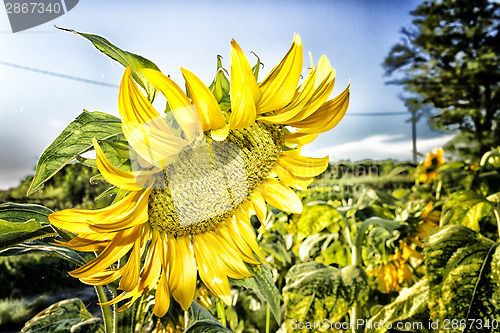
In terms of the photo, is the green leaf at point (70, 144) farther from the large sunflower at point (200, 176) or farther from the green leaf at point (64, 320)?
the green leaf at point (64, 320)

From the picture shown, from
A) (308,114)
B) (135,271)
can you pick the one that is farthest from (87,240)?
(308,114)

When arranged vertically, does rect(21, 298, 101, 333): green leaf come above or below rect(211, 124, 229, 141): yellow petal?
below

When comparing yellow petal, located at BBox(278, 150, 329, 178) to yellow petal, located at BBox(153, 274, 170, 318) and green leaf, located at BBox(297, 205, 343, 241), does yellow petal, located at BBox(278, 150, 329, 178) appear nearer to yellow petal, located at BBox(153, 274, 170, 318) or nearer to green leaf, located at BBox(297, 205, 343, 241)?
yellow petal, located at BBox(153, 274, 170, 318)

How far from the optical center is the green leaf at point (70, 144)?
200 mm

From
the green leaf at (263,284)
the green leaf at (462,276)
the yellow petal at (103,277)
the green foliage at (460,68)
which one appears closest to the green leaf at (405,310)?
the green leaf at (462,276)

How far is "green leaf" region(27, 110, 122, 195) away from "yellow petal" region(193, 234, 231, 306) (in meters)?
0.10

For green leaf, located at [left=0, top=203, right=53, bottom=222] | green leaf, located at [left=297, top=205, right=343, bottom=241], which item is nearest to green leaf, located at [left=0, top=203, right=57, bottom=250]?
green leaf, located at [left=0, top=203, right=53, bottom=222]

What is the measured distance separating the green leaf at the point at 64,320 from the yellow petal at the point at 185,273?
15 centimetres

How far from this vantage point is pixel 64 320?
38cm

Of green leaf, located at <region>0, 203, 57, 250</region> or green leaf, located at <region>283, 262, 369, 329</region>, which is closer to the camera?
green leaf, located at <region>0, 203, 57, 250</region>

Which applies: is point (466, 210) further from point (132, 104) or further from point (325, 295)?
point (132, 104)

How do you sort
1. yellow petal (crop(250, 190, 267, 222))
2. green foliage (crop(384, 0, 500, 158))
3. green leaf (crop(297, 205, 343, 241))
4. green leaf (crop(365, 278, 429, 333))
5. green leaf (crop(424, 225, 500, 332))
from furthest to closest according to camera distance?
1. green foliage (crop(384, 0, 500, 158))
2. green leaf (crop(297, 205, 343, 241))
3. green leaf (crop(365, 278, 429, 333))
4. green leaf (crop(424, 225, 500, 332))
5. yellow petal (crop(250, 190, 267, 222))

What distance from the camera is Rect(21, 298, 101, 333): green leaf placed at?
0.35 metres

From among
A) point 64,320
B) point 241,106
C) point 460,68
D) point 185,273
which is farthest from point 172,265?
point 460,68
